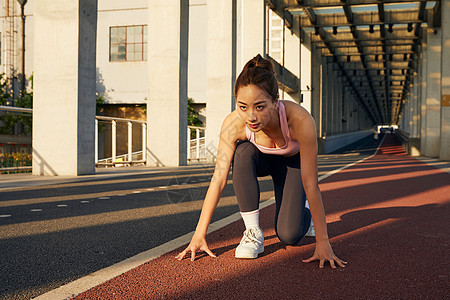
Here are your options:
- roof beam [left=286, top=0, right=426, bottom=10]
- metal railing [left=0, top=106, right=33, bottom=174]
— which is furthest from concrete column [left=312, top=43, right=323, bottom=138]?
metal railing [left=0, top=106, right=33, bottom=174]

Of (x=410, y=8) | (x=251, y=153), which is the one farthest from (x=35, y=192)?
(x=410, y=8)

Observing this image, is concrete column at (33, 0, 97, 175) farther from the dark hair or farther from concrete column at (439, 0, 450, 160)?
concrete column at (439, 0, 450, 160)

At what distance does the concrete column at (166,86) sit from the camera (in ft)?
50.8

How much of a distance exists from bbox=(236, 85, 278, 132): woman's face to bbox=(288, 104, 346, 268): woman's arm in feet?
0.91

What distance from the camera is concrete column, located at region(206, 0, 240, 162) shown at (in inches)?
757

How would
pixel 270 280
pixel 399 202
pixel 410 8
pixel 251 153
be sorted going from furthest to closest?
pixel 410 8, pixel 399 202, pixel 251 153, pixel 270 280

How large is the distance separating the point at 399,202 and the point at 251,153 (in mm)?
4225

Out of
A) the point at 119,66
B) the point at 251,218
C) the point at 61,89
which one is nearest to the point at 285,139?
the point at 251,218

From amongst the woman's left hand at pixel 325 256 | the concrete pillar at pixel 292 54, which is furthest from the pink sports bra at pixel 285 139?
the concrete pillar at pixel 292 54

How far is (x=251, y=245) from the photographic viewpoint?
319 cm

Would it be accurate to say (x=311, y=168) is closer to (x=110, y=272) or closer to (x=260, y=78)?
(x=260, y=78)

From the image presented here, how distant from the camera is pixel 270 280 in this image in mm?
2668

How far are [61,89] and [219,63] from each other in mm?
9702

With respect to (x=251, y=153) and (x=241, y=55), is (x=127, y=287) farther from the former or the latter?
(x=241, y=55)
